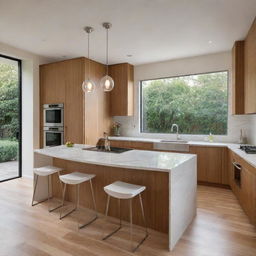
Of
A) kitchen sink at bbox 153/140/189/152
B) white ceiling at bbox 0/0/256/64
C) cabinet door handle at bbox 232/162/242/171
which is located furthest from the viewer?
kitchen sink at bbox 153/140/189/152

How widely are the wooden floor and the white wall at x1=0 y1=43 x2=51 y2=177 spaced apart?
1764 mm

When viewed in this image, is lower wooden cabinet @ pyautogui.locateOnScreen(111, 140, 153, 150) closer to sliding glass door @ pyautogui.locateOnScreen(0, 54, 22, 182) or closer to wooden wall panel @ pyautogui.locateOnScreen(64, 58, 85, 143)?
wooden wall panel @ pyautogui.locateOnScreen(64, 58, 85, 143)

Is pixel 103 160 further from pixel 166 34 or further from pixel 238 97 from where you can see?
pixel 238 97

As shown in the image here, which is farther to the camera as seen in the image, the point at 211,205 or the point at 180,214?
the point at 211,205

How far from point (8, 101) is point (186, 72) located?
4127 mm

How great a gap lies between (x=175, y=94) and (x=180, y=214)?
3.39m

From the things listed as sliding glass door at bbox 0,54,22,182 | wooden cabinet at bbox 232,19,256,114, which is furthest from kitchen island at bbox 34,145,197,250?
sliding glass door at bbox 0,54,22,182

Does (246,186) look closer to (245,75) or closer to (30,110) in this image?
(245,75)

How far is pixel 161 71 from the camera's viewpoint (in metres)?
5.19

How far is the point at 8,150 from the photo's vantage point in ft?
15.4

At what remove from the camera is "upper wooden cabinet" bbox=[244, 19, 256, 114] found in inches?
119

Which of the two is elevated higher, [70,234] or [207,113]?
[207,113]

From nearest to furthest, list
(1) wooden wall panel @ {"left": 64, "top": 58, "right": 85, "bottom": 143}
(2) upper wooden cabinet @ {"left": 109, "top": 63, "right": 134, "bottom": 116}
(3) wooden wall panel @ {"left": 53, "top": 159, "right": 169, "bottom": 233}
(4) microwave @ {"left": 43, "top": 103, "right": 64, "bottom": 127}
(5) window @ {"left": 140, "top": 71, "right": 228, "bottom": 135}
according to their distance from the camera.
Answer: (3) wooden wall panel @ {"left": 53, "top": 159, "right": 169, "bottom": 233}
(1) wooden wall panel @ {"left": 64, "top": 58, "right": 85, "bottom": 143}
(5) window @ {"left": 140, "top": 71, "right": 228, "bottom": 135}
(4) microwave @ {"left": 43, "top": 103, "right": 64, "bottom": 127}
(2) upper wooden cabinet @ {"left": 109, "top": 63, "right": 134, "bottom": 116}

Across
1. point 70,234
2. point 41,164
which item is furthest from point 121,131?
point 70,234
